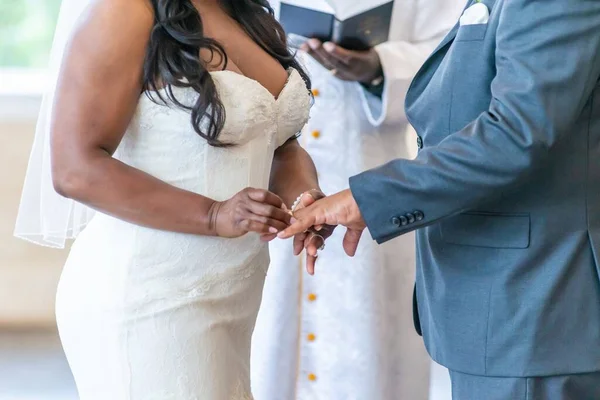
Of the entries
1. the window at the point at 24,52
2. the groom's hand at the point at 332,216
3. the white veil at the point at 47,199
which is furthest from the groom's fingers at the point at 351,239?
the window at the point at 24,52

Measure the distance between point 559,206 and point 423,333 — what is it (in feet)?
1.53

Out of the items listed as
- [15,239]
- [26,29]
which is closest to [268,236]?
[15,239]

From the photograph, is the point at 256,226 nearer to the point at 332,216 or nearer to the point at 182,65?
the point at 332,216

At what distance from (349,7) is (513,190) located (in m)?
1.17

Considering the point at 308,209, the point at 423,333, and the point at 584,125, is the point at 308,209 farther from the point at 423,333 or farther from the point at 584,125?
the point at 584,125

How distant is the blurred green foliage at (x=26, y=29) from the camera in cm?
550

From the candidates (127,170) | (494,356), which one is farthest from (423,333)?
(127,170)

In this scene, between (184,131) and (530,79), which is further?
(184,131)

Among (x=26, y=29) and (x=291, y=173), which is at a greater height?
(x=26, y=29)

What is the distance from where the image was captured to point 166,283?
2.10 meters

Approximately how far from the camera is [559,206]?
1.81 m

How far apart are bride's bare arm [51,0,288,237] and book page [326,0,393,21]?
35.0 inches

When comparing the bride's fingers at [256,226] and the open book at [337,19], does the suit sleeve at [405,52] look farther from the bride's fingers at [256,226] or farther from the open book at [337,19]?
the bride's fingers at [256,226]

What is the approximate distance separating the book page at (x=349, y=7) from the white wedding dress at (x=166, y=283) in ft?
2.23
